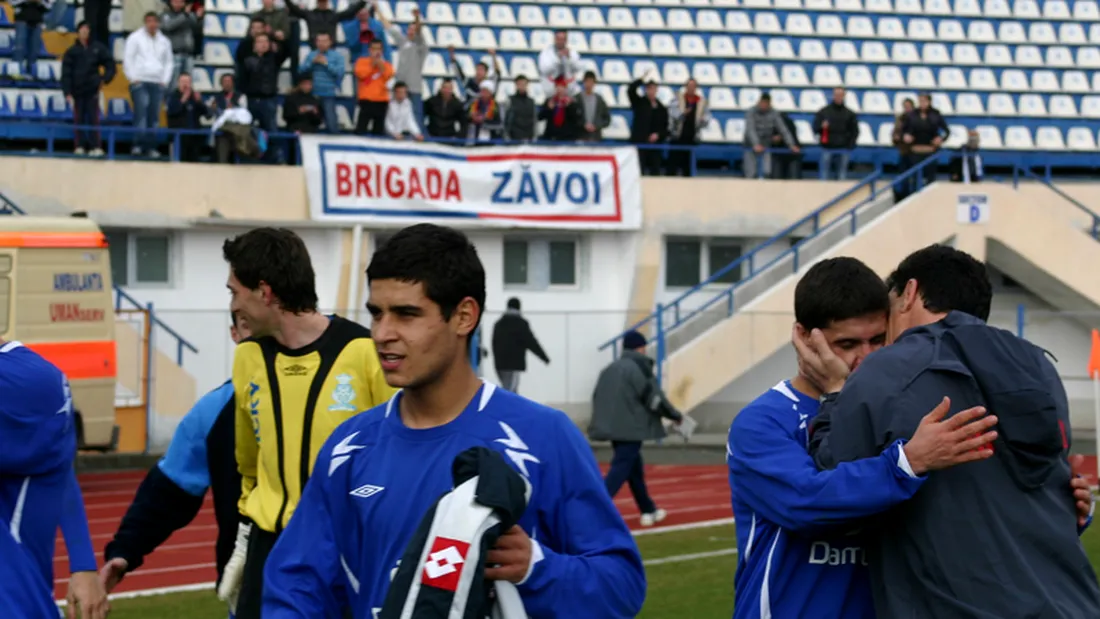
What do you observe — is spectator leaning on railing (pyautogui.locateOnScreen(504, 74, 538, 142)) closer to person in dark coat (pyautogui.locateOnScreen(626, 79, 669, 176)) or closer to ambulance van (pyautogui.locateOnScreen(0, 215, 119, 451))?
person in dark coat (pyautogui.locateOnScreen(626, 79, 669, 176))

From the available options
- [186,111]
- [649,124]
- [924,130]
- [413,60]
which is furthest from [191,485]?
[924,130]

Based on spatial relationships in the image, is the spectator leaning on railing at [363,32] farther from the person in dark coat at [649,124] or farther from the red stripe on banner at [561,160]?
the person in dark coat at [649,124]

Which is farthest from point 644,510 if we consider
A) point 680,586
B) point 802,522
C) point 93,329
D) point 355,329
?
point 802,522

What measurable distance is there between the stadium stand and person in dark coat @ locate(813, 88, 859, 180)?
150 cm

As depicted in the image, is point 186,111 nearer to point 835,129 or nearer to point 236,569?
point 835,129

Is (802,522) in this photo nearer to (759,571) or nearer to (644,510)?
(759,571)

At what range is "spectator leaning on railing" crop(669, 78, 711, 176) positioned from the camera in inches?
990

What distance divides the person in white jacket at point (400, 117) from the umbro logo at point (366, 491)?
20.0 metres

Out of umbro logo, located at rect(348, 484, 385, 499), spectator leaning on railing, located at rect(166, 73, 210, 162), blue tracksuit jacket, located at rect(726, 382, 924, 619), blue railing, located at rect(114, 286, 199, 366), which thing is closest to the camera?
umbro logo, located at rect(348, 484, 385, 499)

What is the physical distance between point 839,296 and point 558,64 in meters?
20.4

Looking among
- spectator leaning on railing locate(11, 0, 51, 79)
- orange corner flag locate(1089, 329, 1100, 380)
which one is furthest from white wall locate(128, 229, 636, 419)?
orange corner flag locate(1089, 329, 1100, 380)

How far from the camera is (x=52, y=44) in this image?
24156mm

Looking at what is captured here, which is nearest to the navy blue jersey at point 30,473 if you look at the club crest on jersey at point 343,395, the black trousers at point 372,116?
the club crest on jersey at point 343,395

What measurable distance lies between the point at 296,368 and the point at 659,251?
64.4 feet
